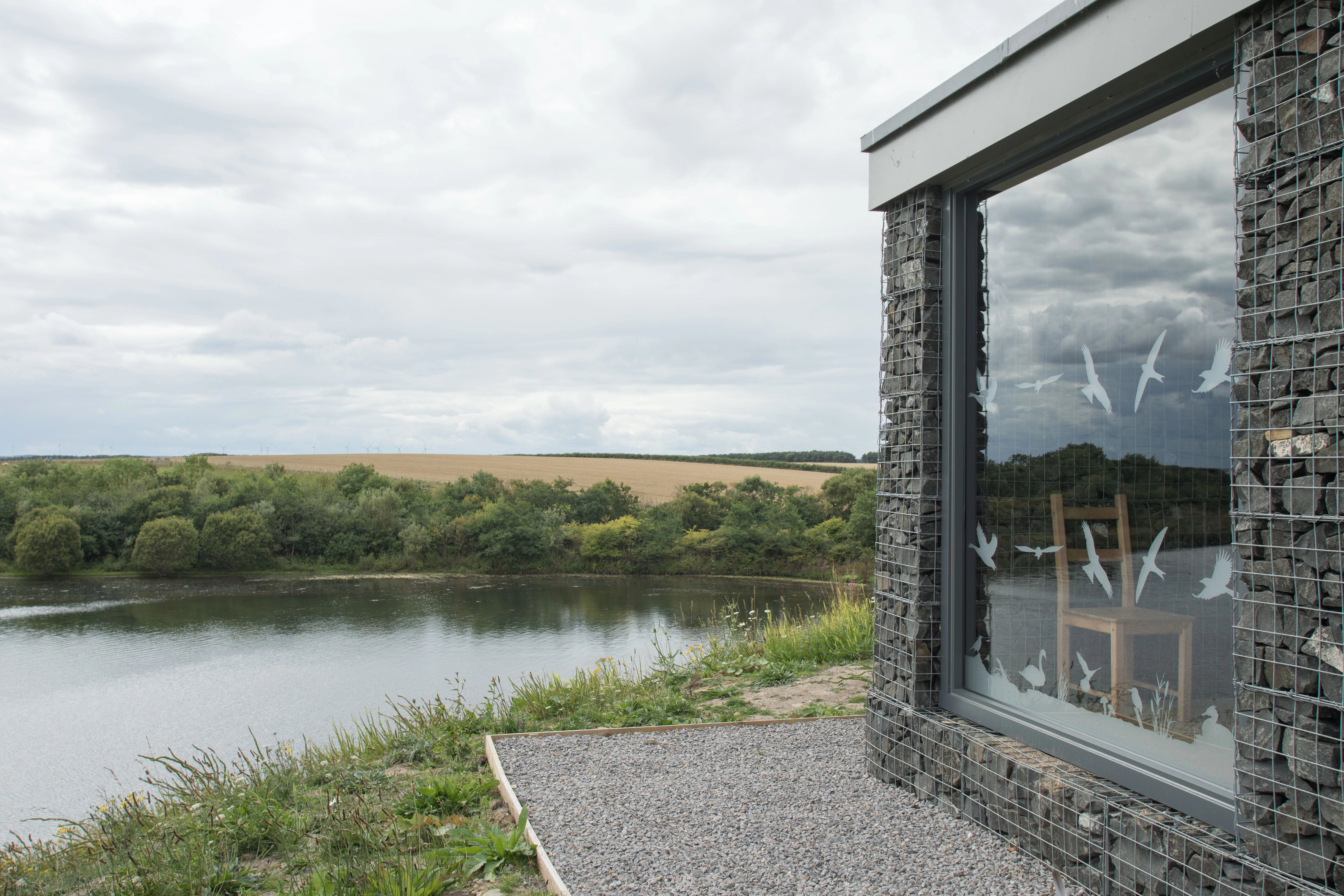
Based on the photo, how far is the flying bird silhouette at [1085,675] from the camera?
2.55 meters

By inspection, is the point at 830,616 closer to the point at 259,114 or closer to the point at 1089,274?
the point at 1089,274

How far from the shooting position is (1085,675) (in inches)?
102

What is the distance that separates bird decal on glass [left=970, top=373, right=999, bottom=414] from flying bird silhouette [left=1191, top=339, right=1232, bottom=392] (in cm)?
84

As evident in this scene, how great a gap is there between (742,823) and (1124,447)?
76.1 inches

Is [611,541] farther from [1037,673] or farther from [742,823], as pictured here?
[1037,673]

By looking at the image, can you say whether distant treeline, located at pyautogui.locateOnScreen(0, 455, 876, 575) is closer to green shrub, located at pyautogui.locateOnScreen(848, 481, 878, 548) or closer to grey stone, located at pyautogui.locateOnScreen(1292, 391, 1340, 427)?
green shrub, located at pyautogui.locateOnScreen(848, 481, 878, 548)

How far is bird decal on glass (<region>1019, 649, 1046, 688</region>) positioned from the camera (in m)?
2.75

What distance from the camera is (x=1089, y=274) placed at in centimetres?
267

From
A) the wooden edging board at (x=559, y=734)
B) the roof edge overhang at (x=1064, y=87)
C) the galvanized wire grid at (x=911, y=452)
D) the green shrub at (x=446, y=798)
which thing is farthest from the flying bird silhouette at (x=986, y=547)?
the green shrub at (x=446, y=798)

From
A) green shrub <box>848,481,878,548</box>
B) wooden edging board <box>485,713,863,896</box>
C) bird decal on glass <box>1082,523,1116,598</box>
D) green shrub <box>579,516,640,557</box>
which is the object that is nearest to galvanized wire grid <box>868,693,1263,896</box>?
bird decal on glass <box>1082,523,1116,598</box>

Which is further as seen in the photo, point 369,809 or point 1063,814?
point 369,809

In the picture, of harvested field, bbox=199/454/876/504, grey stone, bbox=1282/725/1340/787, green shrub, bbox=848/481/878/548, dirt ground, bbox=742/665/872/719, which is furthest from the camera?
harvested field, bbox=199/454/876/504

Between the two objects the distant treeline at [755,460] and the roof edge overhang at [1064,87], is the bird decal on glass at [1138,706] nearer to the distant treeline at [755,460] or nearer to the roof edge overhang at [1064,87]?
the roof edge overhang at [1064,87]

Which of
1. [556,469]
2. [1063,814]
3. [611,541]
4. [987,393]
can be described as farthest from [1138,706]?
[556,469]
